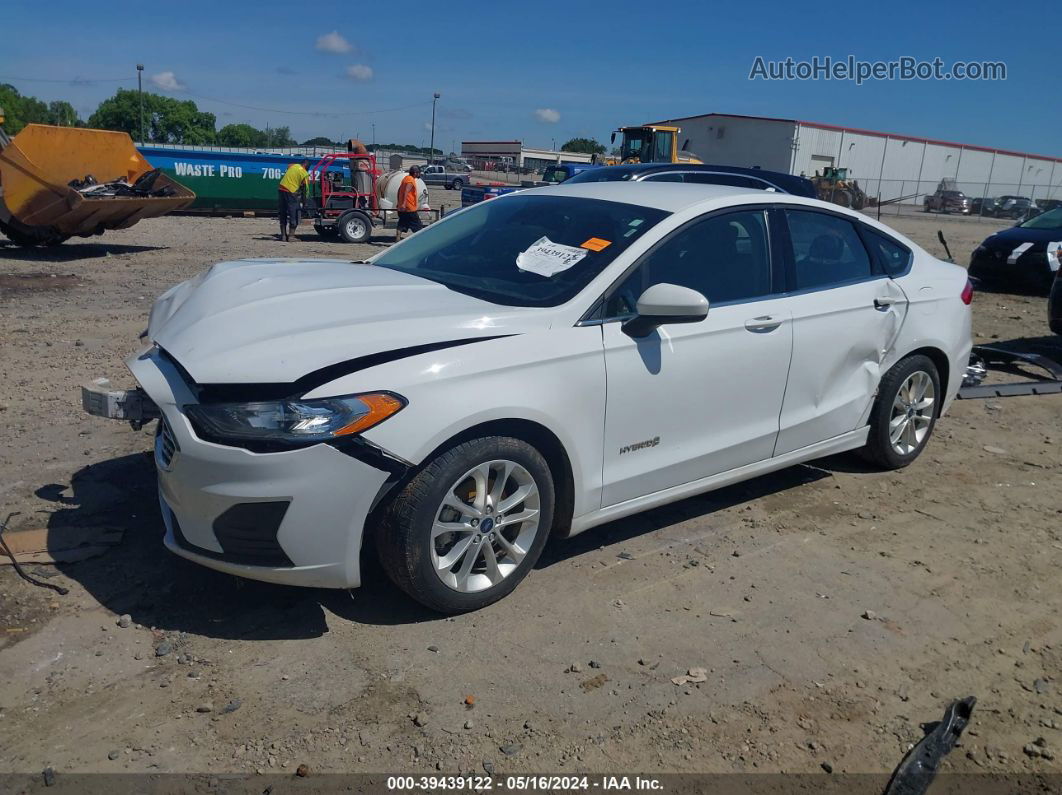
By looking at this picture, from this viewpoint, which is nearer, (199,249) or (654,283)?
(654,283)

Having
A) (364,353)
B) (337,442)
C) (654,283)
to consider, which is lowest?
(337,442)

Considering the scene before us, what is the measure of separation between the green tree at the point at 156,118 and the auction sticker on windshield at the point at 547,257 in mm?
108568

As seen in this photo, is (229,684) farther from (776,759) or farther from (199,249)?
(199,249)

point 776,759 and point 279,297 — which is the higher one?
point 279,297

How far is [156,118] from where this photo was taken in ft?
346

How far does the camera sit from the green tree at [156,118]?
104m

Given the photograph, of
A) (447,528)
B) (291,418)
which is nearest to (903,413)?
(447,528)

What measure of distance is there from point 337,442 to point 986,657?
2709mm

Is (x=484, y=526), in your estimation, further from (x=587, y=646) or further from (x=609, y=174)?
(x=609, y=174)

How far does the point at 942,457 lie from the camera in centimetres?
586

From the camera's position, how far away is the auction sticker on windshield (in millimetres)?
3941

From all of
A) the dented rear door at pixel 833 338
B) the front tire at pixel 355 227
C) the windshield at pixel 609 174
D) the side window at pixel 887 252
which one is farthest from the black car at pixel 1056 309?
the front tire at pixel 355 227

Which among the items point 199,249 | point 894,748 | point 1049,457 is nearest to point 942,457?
point 1049,457

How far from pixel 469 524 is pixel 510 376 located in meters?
0.60
